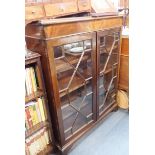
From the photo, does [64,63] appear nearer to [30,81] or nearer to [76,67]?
[76,67]

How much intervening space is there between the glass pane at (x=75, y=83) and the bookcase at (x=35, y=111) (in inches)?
5.6

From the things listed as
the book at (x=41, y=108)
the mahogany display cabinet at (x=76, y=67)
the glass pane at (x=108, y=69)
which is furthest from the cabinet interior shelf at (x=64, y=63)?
the glass pane at (x=108, y=69)

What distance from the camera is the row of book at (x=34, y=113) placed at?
1.35 metres

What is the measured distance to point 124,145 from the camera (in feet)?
5.74

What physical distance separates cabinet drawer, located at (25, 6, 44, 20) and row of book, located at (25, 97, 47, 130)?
73 centimetres

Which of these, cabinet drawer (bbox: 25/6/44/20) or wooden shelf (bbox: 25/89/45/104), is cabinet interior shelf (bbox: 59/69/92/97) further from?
cabinet drawer (bbox: 25/6/44/20)

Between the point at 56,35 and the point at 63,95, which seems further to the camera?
the point at 63,95

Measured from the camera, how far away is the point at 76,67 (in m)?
1.54

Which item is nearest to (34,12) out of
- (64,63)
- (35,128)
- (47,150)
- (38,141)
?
(64,63)
